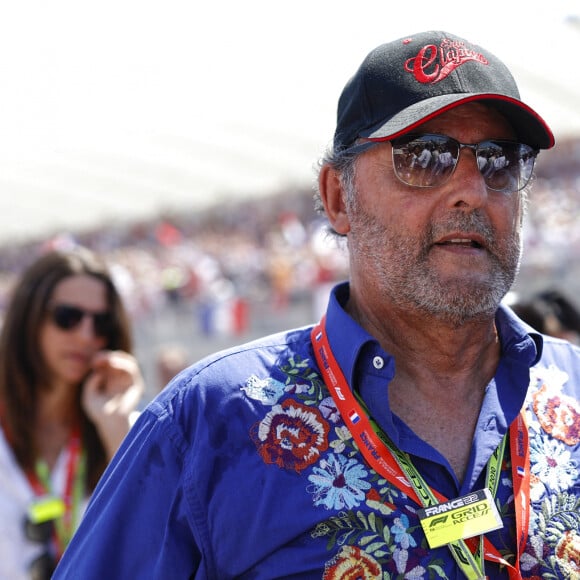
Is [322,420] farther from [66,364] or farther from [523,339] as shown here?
[66,364]

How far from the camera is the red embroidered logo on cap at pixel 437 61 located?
1.86 meters

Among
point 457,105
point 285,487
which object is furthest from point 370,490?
point 457,105

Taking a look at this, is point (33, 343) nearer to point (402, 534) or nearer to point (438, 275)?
point (438, 275)

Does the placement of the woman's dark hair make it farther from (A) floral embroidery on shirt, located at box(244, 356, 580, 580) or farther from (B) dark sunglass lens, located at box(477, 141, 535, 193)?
(B) dark sunglass lens, located at box(477, 141, 535, 193)

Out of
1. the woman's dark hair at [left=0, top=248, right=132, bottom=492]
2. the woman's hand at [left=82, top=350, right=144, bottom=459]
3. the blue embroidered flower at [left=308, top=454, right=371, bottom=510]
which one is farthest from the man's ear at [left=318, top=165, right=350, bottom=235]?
the woman's dark hair at [left=0, top=248, right=132, bottom=492]

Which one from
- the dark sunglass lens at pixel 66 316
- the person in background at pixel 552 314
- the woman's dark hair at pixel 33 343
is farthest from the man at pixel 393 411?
the person in background at pixel 552 314

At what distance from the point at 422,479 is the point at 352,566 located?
24cm

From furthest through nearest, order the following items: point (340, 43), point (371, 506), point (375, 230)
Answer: point (340, 43)
point (375, 230)
point (371, 506)

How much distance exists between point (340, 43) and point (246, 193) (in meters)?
10.3

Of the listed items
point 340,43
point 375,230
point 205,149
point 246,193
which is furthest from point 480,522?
point 246,193

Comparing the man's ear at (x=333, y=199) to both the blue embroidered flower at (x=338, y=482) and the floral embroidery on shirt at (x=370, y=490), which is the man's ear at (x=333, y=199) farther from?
the blue embroidered flower at (x=338, y=482)

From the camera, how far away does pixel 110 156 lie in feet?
53.0

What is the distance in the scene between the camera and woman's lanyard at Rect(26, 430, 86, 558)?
301cm

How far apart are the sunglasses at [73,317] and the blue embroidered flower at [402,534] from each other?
2121 mm
